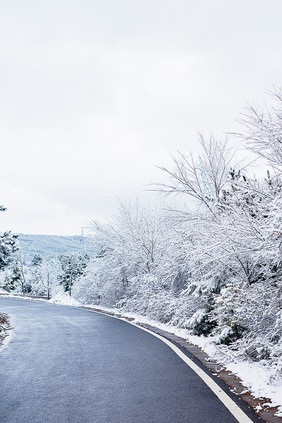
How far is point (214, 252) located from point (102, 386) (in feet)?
14.3

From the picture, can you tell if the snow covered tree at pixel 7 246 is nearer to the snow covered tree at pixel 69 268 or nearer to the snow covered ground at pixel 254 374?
the snow covered ground at pixel 254 374

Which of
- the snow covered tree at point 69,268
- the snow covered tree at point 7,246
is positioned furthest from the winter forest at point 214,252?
the snow covered tree at point 69,268

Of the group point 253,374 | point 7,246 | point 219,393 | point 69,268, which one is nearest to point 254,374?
point 253,374

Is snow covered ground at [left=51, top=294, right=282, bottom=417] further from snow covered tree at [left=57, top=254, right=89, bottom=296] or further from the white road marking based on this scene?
snow covered tree at [left=57, top=254, right=89, bottom=296]

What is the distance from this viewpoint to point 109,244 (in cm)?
2320

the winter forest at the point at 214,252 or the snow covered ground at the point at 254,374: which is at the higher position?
the winter forest at the point at 214,252

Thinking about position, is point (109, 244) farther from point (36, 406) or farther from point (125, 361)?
point (36, 406)

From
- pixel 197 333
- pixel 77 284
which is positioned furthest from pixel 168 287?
pixel 77 284

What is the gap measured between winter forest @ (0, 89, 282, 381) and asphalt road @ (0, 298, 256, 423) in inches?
49.0

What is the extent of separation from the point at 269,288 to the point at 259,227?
1.48 m

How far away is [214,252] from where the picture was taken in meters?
8.68

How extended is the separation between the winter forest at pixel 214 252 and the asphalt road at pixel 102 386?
1.24 m

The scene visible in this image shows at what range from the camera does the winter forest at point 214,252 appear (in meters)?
6.49

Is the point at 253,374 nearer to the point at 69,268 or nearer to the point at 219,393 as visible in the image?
the point at 219,393
